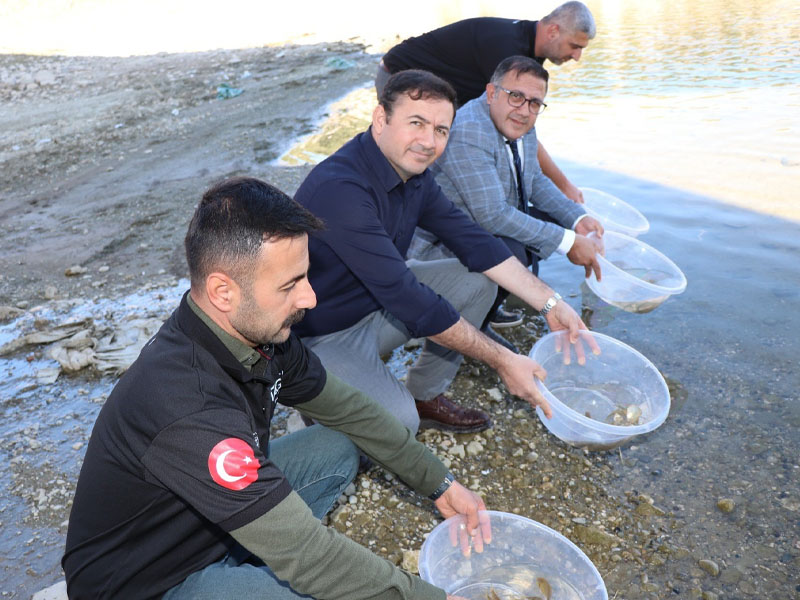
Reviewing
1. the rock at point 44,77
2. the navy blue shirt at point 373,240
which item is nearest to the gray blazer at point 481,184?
the navy blue shirt at point 373,240

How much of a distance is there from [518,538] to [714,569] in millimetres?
688

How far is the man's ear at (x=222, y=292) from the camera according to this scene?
1660mm

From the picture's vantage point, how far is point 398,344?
3.19m

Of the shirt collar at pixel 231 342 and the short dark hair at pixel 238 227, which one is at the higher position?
the short dark hair at pixel 238 227

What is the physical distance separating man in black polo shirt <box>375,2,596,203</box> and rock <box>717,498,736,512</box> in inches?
93.7

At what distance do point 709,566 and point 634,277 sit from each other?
145cm

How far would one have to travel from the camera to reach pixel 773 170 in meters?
6.16

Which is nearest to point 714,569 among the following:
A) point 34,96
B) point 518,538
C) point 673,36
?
point 518,538

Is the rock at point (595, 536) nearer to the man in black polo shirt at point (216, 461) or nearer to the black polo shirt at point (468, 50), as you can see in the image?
the man in black polo shirt at point (216, 461)

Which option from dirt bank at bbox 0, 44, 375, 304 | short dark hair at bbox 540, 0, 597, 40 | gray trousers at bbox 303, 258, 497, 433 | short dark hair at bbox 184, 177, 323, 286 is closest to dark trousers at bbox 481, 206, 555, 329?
gray trousers at bbox 303, 258, 497, 433

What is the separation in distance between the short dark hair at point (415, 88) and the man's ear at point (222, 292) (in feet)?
4.62

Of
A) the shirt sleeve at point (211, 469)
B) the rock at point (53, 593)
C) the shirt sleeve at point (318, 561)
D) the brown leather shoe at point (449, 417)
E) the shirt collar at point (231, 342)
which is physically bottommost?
the brown leather shoe at point (449, 417)

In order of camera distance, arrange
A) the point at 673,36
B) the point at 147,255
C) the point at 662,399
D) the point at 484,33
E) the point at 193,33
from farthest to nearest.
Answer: the point at 193,33
the point at 673,36
the point at 147,255
the point at 484,33
the point at 662,399

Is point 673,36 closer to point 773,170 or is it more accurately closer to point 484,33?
point 773,170
